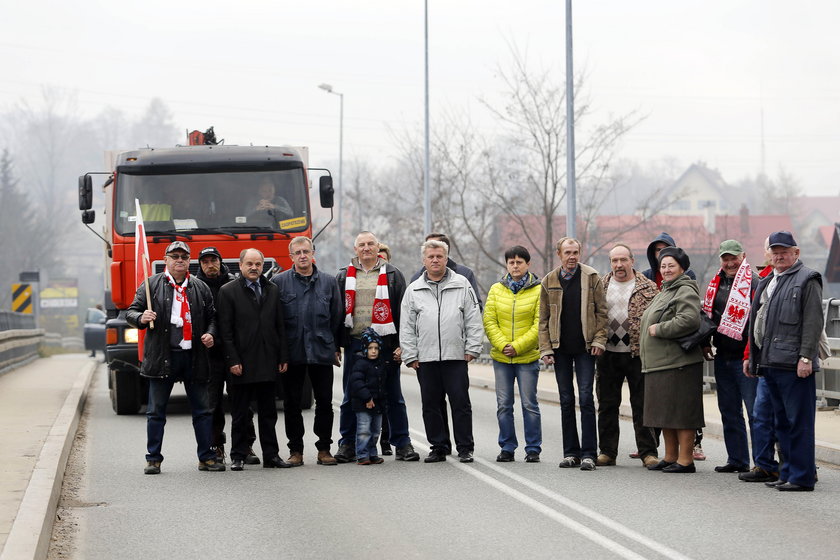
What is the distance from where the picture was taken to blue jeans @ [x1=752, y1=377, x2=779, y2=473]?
10000mm

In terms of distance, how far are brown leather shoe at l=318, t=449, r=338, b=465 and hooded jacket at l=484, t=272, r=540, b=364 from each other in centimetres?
171

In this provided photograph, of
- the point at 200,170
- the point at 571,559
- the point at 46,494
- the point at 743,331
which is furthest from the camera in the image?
the point at 200,170

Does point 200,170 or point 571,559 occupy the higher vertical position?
point 200,170

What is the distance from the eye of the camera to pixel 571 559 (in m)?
7.04

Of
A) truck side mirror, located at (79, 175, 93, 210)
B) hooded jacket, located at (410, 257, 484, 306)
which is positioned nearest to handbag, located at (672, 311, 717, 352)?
hooded jacket, located at (410, 257, 484, 306)

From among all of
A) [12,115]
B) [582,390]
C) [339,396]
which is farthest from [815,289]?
[12,115]

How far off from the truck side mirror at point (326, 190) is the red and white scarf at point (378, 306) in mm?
5524

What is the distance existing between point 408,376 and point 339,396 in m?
7.33

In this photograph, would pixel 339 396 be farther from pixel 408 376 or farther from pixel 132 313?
pixel 132 313

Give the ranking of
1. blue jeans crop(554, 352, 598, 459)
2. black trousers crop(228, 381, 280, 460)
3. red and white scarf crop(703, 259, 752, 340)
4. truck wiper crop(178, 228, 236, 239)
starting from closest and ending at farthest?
1. red and white scarf crop(703, 259, 752, 340)
2. blue jeans crop(554, 352, 598, 459)
3. black trousers crop(228, 381, 280, 460)
4. truck wiper crop(178, 228, 236, 239)

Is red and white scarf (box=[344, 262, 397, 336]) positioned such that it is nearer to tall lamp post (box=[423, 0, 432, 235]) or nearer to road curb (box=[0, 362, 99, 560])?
road curb (box=[0, 362, 99, 560])

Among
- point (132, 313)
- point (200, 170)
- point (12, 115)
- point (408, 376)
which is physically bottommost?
point (408, 376)

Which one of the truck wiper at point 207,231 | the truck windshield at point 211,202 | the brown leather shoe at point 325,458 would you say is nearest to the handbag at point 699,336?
the brown leather shoe at point 325,458

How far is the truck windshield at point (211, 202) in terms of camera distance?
52.4 feet
